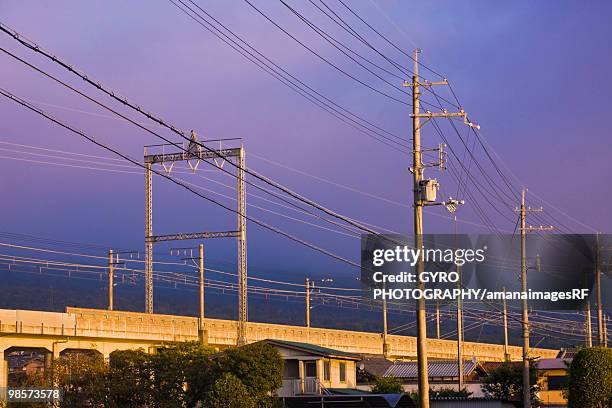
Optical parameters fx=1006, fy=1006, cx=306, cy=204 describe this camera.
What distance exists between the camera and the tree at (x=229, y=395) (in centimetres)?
4034

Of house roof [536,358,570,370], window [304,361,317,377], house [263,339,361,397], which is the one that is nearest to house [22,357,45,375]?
house [263,339,361,397]

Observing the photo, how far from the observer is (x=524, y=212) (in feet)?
200

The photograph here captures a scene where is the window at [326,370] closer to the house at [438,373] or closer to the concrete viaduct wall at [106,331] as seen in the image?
the concrete viaduct wall at [106,331]

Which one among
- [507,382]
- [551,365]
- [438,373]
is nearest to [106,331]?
[507,382]

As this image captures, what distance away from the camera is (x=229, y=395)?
133ft

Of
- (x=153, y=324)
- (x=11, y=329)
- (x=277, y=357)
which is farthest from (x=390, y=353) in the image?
(x=277, y=357)

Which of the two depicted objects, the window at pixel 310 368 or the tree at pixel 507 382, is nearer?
the window at pixel 310 368

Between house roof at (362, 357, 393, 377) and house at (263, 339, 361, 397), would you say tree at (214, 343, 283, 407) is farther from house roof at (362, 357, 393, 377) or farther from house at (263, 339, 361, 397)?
house roof at (362, 357, 393, 377)

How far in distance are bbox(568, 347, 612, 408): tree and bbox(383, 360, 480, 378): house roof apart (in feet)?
102

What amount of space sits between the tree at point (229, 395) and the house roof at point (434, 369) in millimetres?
37795

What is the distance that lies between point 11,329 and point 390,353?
49.4 meters

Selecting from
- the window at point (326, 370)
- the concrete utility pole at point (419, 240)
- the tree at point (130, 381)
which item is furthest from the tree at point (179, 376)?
the concrete utility pole at point (419, 240)

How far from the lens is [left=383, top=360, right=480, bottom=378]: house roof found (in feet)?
259

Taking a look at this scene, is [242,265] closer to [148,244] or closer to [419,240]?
[148,244]
